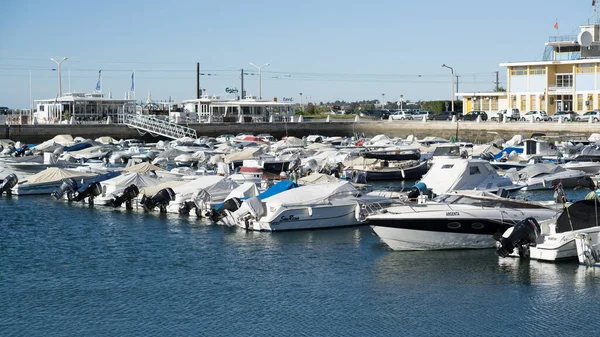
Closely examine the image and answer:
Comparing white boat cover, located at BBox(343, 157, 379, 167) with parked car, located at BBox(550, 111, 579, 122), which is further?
parked car, located at BBox(550, 111, 579, 122)

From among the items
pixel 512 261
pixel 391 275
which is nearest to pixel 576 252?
pixel 512 261

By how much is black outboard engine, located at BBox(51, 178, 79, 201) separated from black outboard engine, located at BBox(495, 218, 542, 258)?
25.3m

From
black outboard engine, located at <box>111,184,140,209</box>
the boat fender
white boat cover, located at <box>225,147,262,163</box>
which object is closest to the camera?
the boat fender

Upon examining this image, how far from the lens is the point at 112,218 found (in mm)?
40594

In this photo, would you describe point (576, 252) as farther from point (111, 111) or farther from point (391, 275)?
point (111, 111)

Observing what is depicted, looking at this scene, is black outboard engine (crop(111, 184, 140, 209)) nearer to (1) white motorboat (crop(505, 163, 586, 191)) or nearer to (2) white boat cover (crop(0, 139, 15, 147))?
(1) white motorboat (crop(505, 163, 586, 191))

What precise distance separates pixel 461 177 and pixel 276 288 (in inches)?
637

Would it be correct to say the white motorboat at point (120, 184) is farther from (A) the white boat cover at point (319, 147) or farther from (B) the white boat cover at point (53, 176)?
(A) the white boat cover at point (319, 147)

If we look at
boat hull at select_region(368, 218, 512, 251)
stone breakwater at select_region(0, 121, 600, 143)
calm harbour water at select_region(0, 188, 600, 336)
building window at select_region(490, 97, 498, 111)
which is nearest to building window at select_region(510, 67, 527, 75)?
building window at select_region(490, 97, 498, 111)

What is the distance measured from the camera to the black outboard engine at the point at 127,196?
42.8m

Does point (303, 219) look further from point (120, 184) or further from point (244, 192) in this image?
point (120, 184)

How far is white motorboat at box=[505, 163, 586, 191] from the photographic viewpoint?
159ft

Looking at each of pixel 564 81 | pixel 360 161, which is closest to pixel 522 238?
pixel 360 161

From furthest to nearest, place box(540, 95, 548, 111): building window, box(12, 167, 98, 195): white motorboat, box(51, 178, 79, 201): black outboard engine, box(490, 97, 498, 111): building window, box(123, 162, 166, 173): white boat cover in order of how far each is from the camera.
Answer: box(490, 97, 498, 111): building window < box(540, 95, 548, 111): building window < box(123, 162, 166, 173): white boat cover < box(12, 167, 98, 195): white motorboat < box(51, 178, 79, 201): black outboard engine
